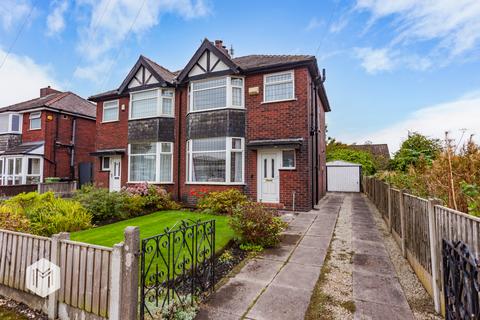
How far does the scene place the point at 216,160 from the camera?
38.6 feet

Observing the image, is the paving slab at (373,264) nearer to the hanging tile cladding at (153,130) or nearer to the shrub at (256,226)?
the shrub at (256,226)

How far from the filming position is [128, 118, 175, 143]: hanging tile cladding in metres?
13.1

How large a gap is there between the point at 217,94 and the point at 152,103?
4058mm

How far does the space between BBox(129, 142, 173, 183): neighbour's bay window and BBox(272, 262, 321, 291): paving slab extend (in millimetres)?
9913

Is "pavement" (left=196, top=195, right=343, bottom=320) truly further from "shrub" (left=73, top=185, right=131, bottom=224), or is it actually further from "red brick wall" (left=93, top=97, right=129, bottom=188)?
"red brick wall" (left=93, top=97, right=129, bottom=188)

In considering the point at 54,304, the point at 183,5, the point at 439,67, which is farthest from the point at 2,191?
the point at 439,67

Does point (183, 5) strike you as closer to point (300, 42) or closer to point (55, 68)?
point (300, 42)

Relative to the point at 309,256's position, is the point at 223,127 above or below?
above

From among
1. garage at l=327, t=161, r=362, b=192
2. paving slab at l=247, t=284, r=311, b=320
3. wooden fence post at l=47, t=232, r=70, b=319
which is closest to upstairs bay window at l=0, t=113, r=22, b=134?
wooden fence post at l=47, t=232, r=70, b=319

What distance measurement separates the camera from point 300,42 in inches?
551

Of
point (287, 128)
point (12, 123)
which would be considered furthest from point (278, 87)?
point (12, 123)

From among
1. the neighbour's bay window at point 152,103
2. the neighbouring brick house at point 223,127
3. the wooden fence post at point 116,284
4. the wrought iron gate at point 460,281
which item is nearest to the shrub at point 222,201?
the neighbouring brick house at point 223,127

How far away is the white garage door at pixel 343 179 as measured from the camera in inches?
848

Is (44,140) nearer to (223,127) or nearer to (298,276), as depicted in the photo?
(223,127)
